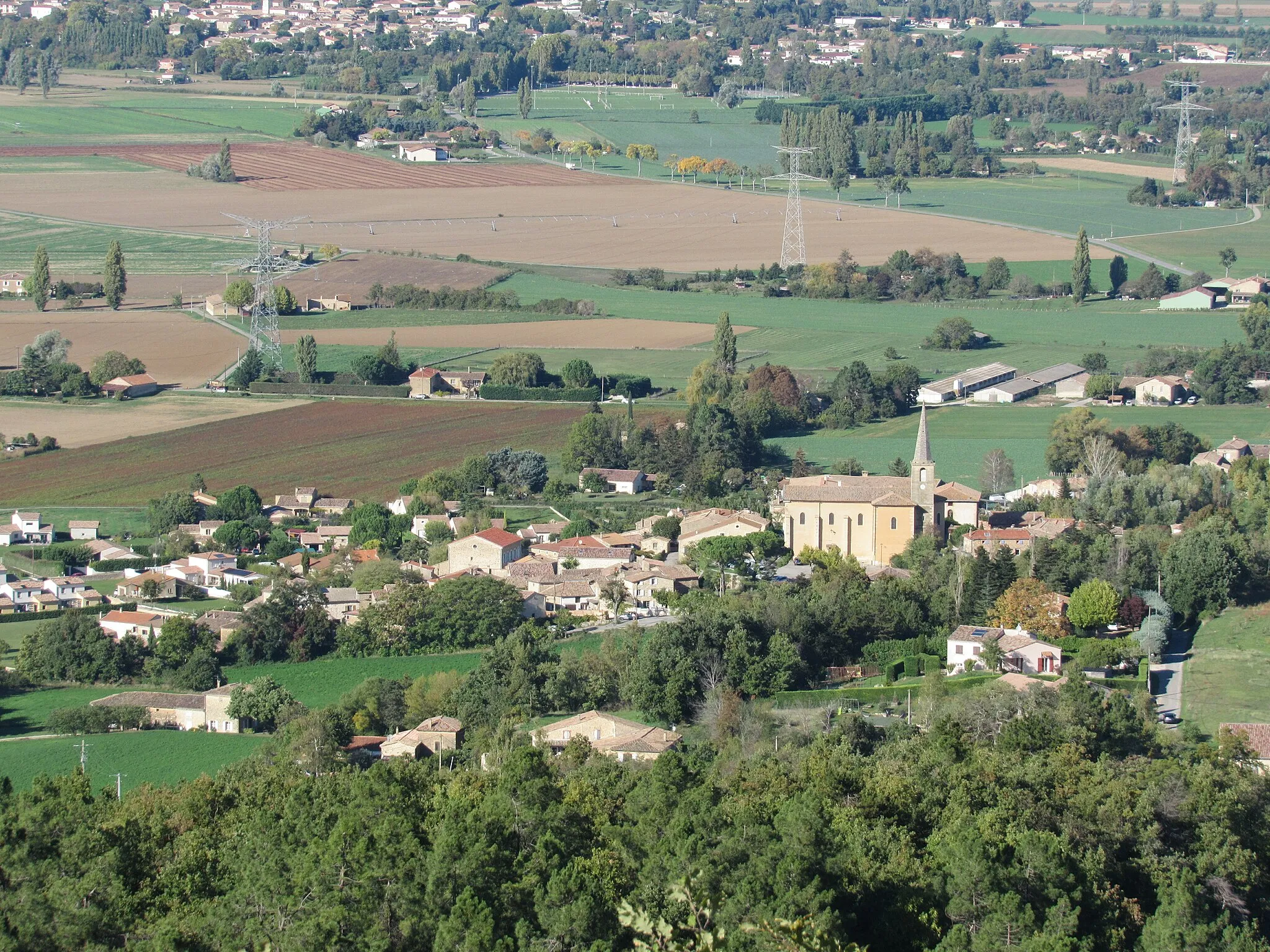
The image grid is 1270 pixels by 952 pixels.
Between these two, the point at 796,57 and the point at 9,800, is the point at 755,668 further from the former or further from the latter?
the point at 796,57

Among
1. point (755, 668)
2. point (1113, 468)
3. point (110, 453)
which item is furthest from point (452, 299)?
point (755, 668)

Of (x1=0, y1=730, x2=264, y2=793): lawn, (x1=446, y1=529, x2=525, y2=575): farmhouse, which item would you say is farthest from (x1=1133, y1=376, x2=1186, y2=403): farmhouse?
(x1=0, y1=730, x2=264, y2=793): lawn

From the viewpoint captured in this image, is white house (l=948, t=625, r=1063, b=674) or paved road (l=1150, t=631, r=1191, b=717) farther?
white house (l=948, t=625, r=1063, b=674)

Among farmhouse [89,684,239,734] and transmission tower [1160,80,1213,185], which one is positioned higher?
transmission tower [1160,80,1213,185]

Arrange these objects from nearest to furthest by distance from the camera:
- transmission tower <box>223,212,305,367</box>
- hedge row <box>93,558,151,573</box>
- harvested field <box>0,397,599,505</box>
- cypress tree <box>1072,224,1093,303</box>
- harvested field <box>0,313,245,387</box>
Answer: hedge row <box>93,558,151,573</box>
harvested field <box>0,397,599,505</box>
harvested field <box>0,313,245,387</box>
transmission tower <box>223,212,305,367</box>
cypress tree <box>1072,224,1093,303</box>

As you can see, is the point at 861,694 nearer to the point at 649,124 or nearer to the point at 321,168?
the point at 321,168

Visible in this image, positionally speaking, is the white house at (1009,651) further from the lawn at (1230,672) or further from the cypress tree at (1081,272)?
the cypress tree at (1081,272)

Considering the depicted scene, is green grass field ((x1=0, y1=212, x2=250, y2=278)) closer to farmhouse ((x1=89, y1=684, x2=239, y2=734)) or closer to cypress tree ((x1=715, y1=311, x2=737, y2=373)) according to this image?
cypress tree ((x1=715, y1=311, x2=737, y2=373))
